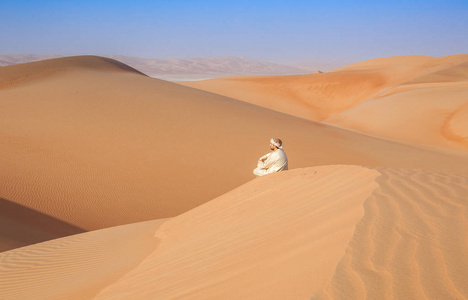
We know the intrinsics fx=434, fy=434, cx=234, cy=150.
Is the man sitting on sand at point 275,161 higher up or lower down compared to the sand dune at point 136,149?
higher up

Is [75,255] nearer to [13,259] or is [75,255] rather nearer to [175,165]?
[13,259]

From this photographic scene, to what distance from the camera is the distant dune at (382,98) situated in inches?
982

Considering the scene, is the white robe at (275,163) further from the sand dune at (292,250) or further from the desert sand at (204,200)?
the sand dune at (292,250)

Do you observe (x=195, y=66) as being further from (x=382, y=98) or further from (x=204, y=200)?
(x=204, y=200)

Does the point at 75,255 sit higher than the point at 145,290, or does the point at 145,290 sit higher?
the point at 145,290

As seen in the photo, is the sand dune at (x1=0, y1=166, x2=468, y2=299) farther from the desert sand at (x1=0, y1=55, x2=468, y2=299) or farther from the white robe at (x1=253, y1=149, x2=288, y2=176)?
the white robe at (x1=253, y1=149, x2=288, y2=176)

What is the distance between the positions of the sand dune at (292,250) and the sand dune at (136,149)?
3231mm

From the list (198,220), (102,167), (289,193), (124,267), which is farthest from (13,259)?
(102,167)

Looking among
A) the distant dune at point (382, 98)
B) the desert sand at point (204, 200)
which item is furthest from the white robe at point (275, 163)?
the distant dune at point (382, 98)

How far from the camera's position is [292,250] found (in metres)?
3.52

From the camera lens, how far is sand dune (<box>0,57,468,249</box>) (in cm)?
1088

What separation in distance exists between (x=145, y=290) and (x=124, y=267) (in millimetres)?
1330

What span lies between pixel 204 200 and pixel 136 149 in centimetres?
382

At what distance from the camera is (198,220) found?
6141 millimetres
